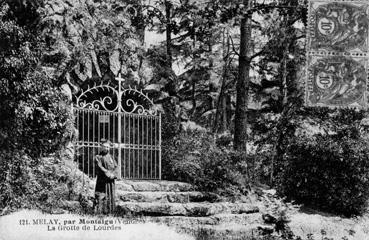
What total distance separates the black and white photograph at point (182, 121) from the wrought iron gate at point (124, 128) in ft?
0.13

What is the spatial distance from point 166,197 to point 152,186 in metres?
0.49

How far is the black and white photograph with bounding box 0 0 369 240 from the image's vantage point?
9242 mm

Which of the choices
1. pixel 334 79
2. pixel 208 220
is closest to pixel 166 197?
pixel 208 220

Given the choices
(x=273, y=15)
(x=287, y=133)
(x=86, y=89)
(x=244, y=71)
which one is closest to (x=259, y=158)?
(x=287, y=133)

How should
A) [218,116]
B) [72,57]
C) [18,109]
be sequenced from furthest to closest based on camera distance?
[218,116] → [72,57] → [18,109]

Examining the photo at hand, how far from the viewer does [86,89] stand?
38.7 ft

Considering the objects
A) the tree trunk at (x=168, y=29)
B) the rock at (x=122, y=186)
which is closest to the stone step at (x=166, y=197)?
the rock at (x=122, y=186)

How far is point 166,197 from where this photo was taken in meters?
11.1

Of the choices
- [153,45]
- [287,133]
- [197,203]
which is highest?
[153,45]

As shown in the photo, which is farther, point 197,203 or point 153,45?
point 153,45

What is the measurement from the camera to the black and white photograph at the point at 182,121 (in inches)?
364

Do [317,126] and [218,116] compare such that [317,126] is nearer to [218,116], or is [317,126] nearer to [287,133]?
[287,133]

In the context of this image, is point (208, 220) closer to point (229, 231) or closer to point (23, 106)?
point (229, 231)

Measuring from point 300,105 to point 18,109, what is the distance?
636 centimetres
